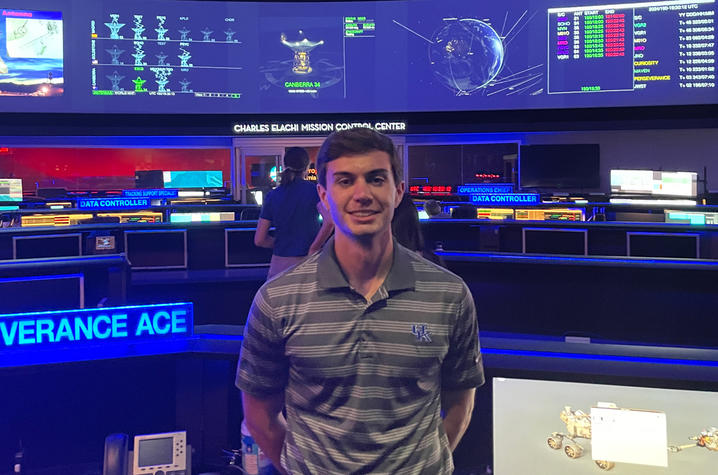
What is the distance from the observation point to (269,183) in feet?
43.0

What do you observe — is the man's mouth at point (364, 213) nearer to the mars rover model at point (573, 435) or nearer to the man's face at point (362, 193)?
the man's face at point (362, 193)

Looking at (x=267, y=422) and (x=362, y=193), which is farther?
(x=267, y=422)

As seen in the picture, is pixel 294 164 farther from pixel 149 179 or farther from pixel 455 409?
pixel 149 179

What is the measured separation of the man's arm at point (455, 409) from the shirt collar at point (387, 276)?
31cm

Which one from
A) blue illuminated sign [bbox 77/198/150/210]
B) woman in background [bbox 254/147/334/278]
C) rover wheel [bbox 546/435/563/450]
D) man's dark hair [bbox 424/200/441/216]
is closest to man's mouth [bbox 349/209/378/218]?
rover wheel [bbox 546/435/563/450]

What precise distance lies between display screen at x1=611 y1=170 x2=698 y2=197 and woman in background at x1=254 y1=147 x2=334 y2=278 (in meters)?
8.18

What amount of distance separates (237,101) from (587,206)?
19.3ft

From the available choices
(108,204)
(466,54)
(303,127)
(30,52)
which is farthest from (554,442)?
(30,52)

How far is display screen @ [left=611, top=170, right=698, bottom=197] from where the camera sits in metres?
9.90

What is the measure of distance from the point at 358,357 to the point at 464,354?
9.4 inches

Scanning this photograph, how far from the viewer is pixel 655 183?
10.2 meters

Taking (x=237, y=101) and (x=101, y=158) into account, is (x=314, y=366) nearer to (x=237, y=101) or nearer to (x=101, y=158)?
(x=237, y=101)

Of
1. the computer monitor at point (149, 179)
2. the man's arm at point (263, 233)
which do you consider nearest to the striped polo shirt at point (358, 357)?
the man's arm at point (263, 233)

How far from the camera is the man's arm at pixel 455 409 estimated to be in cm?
137
